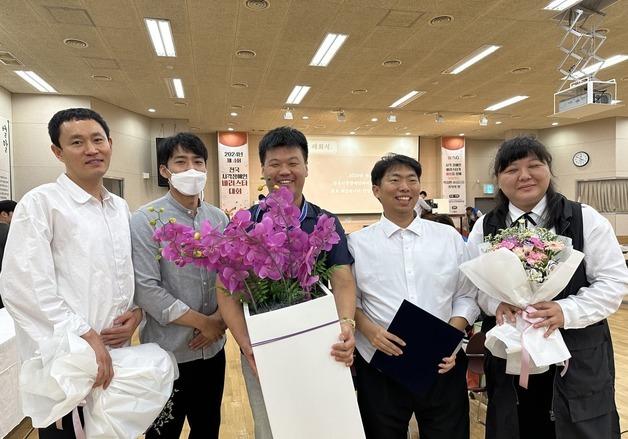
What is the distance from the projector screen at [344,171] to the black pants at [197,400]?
1245 cm

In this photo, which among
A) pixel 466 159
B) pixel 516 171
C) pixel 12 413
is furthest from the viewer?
pixel 466 159

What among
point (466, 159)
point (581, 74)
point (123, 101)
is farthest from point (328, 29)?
point (466, 159)

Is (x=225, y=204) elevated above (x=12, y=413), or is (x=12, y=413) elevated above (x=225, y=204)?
(x=225, y=204)

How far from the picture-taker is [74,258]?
59.8 inches

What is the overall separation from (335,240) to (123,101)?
382 inches

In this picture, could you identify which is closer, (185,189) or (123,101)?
(185,189)

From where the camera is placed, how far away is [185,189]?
1.90 metres

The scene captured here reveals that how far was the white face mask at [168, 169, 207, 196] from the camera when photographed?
1.90 meters

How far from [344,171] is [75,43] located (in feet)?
32.1

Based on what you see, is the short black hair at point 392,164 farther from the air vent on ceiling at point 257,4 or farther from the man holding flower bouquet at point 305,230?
the air vent on ceiling at point 257,4

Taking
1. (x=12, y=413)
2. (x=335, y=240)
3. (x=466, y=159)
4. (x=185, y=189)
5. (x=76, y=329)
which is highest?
(x=466, y=159)

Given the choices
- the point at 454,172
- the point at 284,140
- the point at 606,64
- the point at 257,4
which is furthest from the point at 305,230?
the point at 454,172

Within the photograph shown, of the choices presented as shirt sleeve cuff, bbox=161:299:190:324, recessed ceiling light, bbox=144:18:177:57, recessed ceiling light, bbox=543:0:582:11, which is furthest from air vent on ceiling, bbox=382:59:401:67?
shirt sleeve cuff, bbox=161:299:190:324

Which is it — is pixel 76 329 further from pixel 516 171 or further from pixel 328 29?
pixel 328 29
